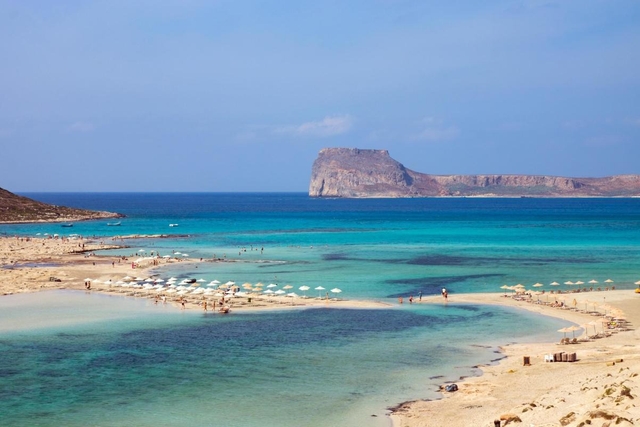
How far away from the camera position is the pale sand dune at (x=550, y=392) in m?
19.8

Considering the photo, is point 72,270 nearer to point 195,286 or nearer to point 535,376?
point 195,286

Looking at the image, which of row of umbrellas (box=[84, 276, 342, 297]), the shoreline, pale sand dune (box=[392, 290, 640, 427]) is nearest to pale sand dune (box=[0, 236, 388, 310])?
the shoreline

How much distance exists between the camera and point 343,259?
253 ft

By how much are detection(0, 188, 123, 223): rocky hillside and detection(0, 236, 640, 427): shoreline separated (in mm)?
96526

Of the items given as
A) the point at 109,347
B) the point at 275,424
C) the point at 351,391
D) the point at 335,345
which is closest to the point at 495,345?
the point at 335,345

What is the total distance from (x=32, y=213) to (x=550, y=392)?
149m

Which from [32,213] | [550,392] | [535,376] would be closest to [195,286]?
[535,376]

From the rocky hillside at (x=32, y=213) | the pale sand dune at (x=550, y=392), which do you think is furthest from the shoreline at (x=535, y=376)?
the rocky hillside at (x=32, y=213)

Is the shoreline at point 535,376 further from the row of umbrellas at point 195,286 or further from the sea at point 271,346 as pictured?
the sea at point 271,346

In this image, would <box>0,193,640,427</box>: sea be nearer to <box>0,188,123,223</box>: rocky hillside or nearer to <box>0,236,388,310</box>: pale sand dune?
<box>0,236,388,310</box>: pale sand dune

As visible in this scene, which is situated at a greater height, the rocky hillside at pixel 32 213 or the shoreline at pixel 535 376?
the rocky hillside at pixel 32 213

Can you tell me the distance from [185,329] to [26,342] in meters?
8.41

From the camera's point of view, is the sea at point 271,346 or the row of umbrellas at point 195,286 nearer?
the sea at point 271,346

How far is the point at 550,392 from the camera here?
24.5 meters
